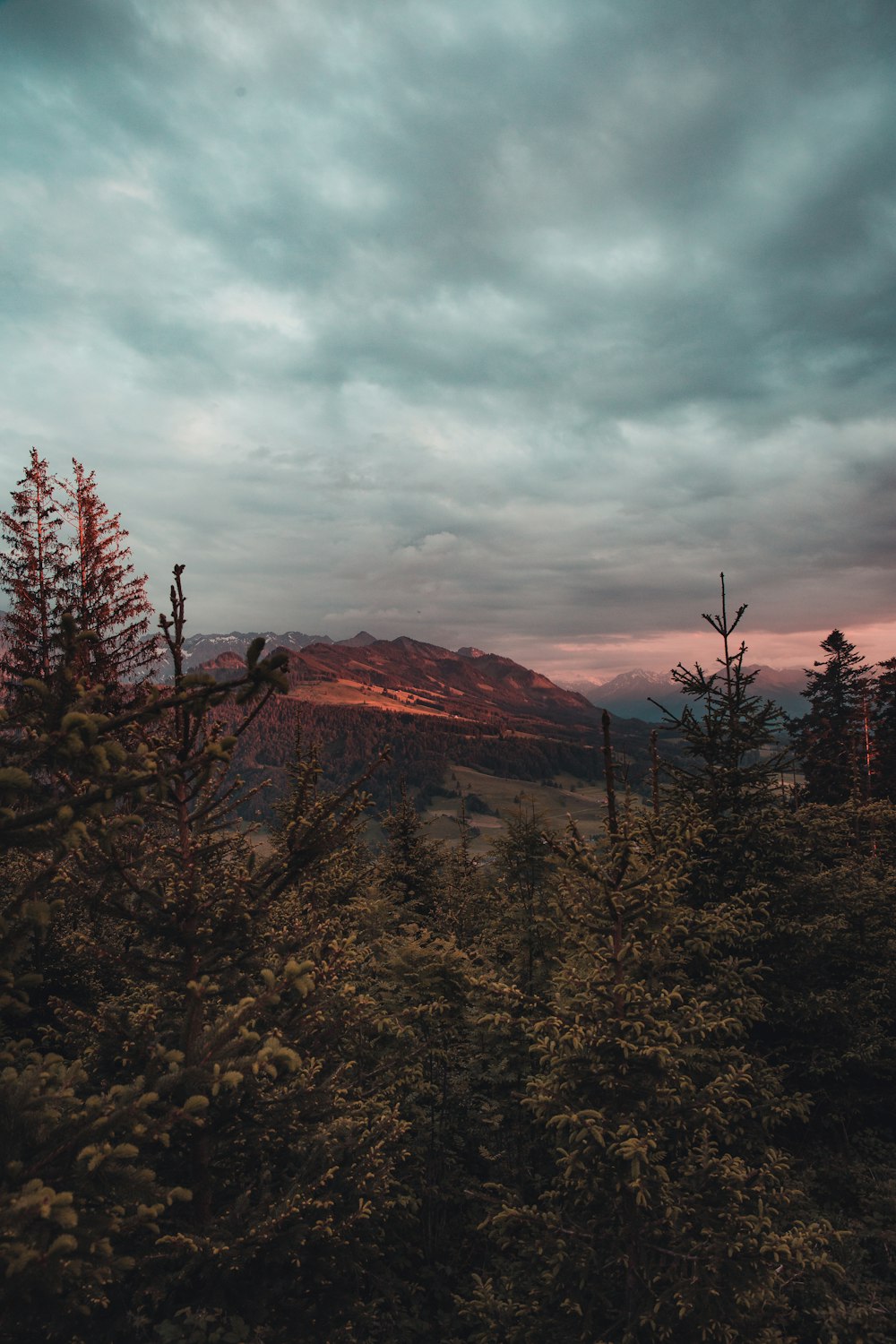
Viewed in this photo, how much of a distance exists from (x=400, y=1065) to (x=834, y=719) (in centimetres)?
3571

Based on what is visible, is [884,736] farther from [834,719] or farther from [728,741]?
[728,741]

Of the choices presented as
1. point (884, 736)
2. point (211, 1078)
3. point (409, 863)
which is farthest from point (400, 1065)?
point (884, 736)

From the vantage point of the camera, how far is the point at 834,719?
3706cm

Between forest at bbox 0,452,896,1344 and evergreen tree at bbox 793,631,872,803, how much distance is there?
19.9 meters

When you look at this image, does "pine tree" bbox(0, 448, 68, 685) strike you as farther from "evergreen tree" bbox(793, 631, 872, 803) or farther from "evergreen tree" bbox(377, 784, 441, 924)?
"evergreen tree" bbox(793, 631, 872, 803)

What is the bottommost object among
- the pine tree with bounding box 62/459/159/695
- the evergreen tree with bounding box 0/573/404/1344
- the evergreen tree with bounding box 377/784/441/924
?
the evergreen tree with bounding box 377/784/441/924

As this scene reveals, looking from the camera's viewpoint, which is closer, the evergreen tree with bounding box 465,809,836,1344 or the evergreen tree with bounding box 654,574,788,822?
the evergreen tree with bounding box 465,809,836,1344

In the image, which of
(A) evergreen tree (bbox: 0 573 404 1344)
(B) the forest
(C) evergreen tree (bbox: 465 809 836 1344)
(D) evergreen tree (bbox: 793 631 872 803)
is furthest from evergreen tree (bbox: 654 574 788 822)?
(D) evergreen tree (bbox: 793 631 872 803)

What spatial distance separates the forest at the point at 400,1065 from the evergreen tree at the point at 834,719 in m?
19.9

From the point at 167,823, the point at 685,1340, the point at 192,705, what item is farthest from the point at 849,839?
the point at 192,705

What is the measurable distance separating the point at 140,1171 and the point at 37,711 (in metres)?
2.97

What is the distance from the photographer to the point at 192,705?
12.3ft

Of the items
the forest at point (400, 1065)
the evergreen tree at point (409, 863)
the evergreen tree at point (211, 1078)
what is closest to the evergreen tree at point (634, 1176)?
the forest at point (400, 1065)

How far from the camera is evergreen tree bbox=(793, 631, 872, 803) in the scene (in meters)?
32.0
